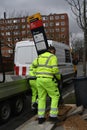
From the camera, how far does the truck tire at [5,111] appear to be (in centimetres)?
871

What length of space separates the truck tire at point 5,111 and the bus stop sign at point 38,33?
206 cm

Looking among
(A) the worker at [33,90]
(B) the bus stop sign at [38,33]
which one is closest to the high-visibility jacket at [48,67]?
(A) the worker at [33,90]

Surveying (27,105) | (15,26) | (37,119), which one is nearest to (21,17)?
(15,26)

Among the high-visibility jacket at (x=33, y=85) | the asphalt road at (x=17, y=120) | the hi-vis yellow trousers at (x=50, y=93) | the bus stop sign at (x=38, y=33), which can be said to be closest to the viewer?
the hi-vis yellow trousers at (x=50, y=93)

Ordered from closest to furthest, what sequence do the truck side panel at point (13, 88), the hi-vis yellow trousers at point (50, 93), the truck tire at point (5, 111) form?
the hi-vis yellow trousers at point (50, 93)
the truck side panel at point (13, 88)
the truck tire at point (5, 111)

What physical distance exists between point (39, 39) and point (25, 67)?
14.0ft

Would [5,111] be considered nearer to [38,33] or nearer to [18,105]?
[18,105]

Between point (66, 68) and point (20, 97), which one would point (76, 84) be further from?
point (66, 68)

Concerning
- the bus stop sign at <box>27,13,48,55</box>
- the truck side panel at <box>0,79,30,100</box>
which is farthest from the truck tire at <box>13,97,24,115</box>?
the bus stop sign at <box>27,13,48,55</box>

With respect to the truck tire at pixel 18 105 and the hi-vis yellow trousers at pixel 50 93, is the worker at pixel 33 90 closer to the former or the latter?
the truck tire at pixel 18 105

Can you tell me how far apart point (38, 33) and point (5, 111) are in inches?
102

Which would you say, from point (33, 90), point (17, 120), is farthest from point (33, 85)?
point (17, 120)

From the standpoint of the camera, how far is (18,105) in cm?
977

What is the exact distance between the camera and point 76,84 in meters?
8.67
